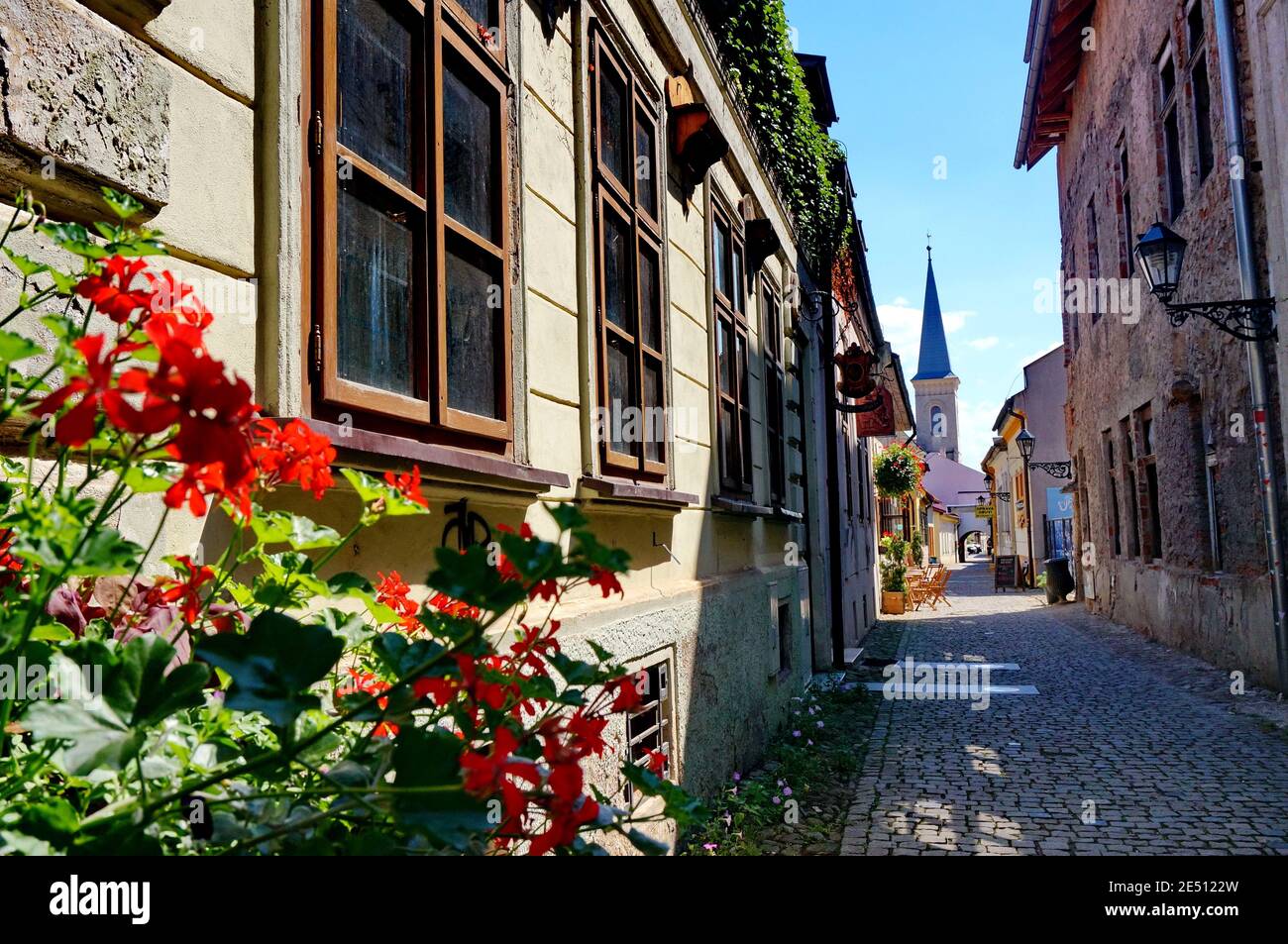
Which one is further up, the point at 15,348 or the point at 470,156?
the point at 470,156

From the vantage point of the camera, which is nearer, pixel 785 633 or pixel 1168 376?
pixel 785 633

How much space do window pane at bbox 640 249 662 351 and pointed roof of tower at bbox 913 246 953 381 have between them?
263 ft

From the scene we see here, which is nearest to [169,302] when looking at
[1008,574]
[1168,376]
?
[1168,376]

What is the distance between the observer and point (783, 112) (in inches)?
362

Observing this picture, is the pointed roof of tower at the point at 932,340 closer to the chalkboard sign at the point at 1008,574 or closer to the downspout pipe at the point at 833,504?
the chalkboard sign at the point at 1008,574

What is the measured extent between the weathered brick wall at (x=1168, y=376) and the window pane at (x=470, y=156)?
316 inches

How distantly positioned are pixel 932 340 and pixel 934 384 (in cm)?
405

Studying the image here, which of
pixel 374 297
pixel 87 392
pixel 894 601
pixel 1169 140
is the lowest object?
pixel 894 601

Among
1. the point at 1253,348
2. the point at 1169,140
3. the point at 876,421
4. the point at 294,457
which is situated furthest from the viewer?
the point at 876,421

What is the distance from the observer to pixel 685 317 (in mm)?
5926

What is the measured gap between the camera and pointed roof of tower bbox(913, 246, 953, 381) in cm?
8162

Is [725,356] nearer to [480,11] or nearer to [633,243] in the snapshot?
[633,243]

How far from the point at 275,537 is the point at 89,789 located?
15.5 inches
